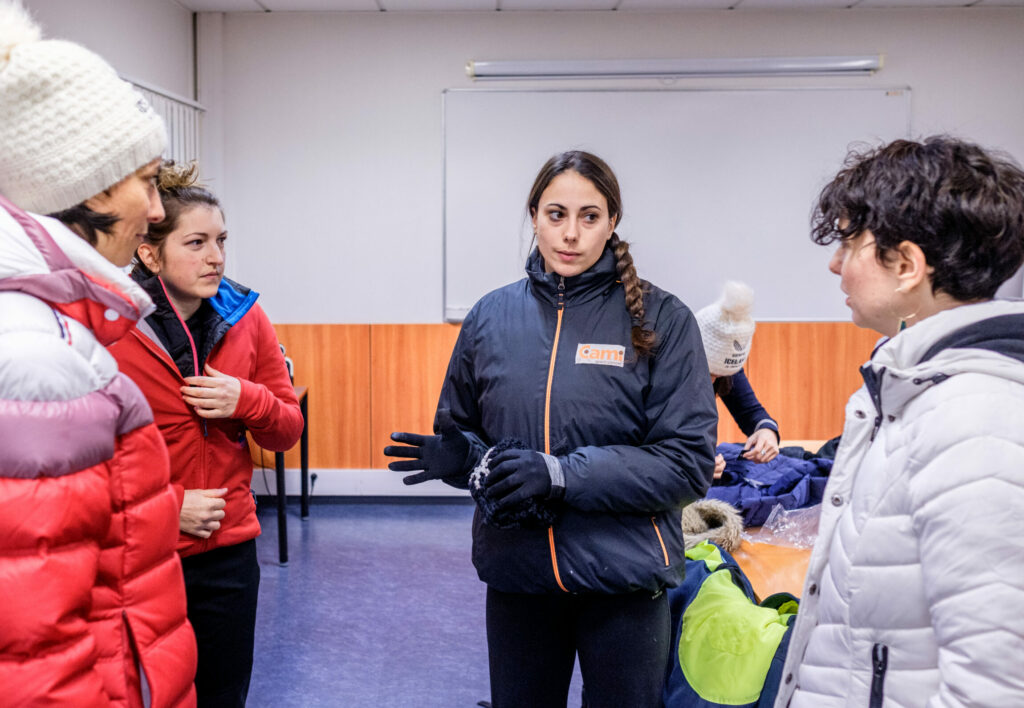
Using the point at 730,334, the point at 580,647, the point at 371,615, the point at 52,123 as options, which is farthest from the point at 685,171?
the point at 52,123

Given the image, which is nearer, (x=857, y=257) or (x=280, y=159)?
(x=857, y=257)

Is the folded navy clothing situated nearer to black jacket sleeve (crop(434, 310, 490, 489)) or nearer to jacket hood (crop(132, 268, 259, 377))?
black jacket sleeve (crop(434, 310, 490, 489))

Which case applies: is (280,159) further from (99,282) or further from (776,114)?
(99,282)

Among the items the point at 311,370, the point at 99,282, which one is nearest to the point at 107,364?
the point at 99,282

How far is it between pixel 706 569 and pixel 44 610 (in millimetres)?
1378

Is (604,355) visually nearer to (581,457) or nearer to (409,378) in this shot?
(581,457)

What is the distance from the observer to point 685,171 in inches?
179

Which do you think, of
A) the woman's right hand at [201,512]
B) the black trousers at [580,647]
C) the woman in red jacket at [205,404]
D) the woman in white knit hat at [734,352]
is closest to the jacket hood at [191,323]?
the woman in red jacket at [205,404]

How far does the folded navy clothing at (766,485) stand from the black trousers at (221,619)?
4.38 feet

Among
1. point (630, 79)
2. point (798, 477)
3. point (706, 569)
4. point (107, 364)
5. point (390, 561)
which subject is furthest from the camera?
point (630, 79)

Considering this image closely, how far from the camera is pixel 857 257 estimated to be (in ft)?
3.20

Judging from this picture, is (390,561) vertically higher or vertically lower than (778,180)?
lower

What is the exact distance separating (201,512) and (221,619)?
23 cm

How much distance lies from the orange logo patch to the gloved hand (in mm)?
207
